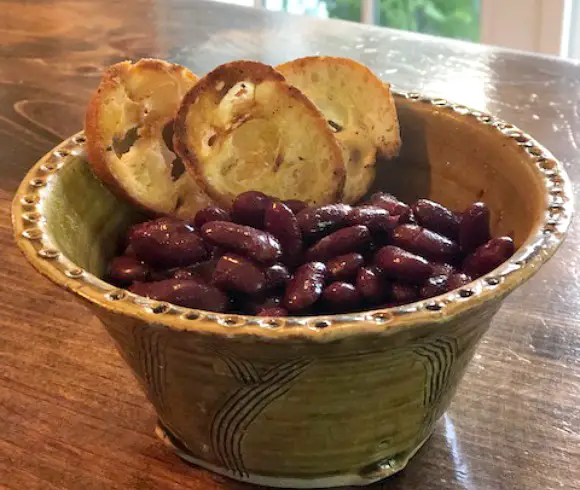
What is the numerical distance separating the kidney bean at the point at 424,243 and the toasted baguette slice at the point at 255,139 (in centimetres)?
14

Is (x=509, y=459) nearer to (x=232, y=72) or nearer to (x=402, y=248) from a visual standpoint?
(x=402, y=248)

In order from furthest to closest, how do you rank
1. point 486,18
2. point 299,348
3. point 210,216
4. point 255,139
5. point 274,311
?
point 486,18 → point 255,139 → point 210,216 → point 274,311 → point 299,348

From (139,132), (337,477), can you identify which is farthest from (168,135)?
(337,477)

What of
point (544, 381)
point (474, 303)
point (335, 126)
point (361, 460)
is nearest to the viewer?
point (474, 303)

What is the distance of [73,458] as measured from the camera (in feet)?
1.91

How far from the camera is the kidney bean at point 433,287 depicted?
0.52m

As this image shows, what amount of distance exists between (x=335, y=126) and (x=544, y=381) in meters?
0.29

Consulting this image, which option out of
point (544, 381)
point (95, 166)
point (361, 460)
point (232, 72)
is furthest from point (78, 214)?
point (544, 381)

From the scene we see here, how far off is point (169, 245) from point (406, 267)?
6.7 inches

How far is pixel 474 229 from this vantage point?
1.96 ft

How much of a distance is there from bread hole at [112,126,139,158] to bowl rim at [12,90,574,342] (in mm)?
98

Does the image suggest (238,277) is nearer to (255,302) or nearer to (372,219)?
(255,302)

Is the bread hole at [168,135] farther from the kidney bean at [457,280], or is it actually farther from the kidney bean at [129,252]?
the kidney bean at [457,280]

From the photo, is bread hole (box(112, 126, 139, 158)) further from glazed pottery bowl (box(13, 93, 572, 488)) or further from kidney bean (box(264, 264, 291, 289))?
kidney bean (box(264, 264, 291, 289))
